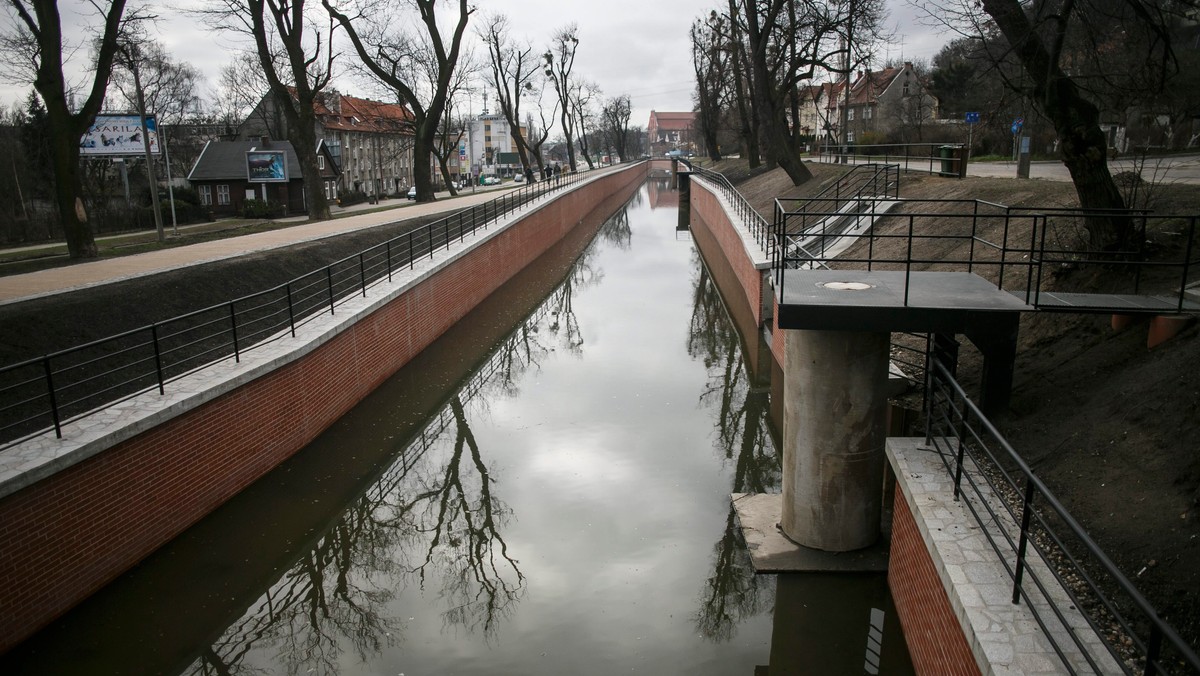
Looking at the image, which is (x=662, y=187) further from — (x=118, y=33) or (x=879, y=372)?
(x=879, y=372)

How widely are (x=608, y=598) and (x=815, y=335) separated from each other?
10.3 ft

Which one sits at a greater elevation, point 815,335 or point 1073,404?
point 815,335

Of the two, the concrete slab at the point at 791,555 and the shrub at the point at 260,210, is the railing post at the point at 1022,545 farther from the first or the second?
the shrub at the point at 260,210

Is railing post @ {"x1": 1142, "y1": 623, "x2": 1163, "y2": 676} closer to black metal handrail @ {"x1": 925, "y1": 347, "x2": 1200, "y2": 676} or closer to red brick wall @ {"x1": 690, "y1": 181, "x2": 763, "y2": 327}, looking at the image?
black metal handrail @ {"x1": 925, "y1": 347, "x2": 1200, "y2": 676}

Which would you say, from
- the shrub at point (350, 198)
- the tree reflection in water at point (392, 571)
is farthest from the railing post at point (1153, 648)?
the shrub at point (350, 198)

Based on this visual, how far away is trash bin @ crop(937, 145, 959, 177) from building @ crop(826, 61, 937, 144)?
10.7 m

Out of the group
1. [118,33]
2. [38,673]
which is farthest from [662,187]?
[38,673]

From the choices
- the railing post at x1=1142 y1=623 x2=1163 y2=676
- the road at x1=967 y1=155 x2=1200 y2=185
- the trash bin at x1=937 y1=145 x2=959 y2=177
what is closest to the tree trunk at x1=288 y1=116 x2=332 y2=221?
the trash bin at x1=937 y1=145 x2=959 y2=177

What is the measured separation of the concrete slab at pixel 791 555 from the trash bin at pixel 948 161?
1441 cm

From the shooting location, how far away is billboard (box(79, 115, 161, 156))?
→ 79.8 feet

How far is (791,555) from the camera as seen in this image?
8.08 m

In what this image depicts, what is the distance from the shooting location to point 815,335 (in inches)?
294

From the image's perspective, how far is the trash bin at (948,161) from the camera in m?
20.1

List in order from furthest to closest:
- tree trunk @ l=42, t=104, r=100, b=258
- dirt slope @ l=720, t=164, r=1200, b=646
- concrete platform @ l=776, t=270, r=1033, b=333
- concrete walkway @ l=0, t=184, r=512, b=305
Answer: tree trunk @ l=42, t=104, r=100, b=258, concrete walkway @ l=0, t=184, r=512, b=305, concrete platform @ l=776, t=270, r=1033, b=333, dirt slope @ l=720, t=164, r=1200, b=646
